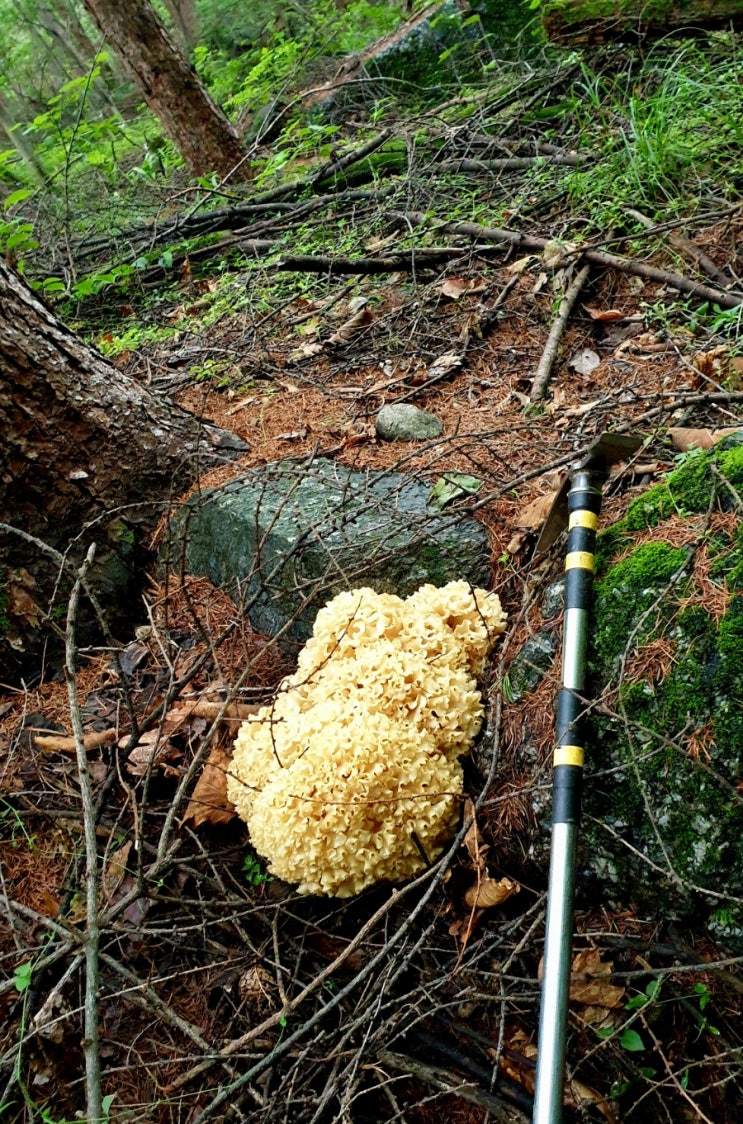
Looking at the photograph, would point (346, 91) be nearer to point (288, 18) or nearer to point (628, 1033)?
point (288, 18)

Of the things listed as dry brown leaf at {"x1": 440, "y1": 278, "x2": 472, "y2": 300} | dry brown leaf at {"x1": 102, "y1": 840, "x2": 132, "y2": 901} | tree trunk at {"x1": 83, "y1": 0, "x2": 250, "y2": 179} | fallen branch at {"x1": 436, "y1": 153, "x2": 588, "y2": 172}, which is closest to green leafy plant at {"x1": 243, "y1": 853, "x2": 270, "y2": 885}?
dry brown leaf at {"x1": 102, "y1": 840, "x2": 132, "y2": 901}

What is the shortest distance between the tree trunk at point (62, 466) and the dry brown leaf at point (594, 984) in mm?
2411

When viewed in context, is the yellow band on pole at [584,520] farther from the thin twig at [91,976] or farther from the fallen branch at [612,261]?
the fallen branch at [612,261]

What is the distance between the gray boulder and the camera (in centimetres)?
300

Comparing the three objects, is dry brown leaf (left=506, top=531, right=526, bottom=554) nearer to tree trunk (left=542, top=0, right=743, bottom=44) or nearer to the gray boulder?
the gray boulder

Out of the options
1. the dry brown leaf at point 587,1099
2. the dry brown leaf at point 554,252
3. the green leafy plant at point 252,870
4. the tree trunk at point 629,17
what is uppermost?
the tree trunk at point 629,17

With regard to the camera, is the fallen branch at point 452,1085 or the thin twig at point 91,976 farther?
the fallen branch at point 452,1085

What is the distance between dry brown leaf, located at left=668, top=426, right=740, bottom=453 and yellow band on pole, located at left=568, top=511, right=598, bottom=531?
53 cm

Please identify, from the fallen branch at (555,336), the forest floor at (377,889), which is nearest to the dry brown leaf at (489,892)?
the forest floor at (377,889)

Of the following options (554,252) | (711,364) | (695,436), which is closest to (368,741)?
(695,436)

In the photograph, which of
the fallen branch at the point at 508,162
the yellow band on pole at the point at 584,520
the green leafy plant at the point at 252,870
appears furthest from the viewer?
the fallen branch at the point at 508,162

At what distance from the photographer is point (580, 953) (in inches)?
83.9

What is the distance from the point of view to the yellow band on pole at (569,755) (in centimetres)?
210

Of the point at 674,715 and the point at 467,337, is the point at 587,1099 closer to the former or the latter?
the point at 674,715
